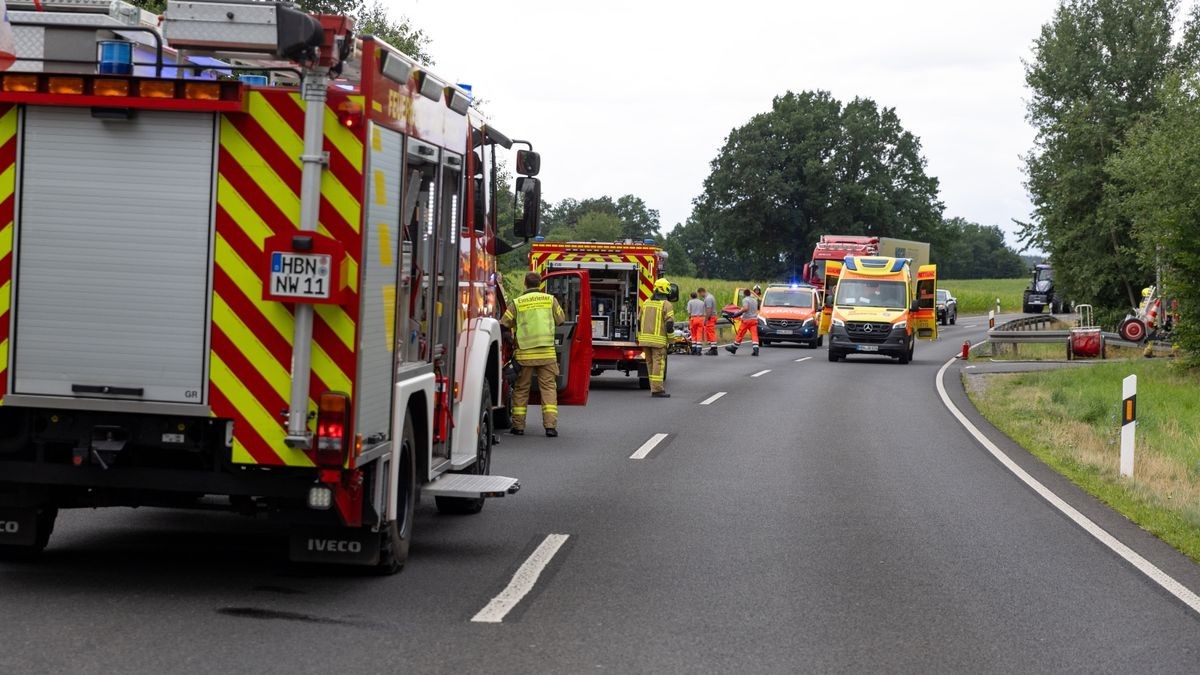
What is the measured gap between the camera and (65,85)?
709 cm

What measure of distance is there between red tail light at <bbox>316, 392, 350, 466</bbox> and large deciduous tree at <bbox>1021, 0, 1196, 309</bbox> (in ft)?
136

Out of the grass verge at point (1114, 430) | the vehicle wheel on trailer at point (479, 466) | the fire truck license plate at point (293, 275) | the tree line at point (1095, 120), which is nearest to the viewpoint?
the fire truck license plate at point (293, 275)

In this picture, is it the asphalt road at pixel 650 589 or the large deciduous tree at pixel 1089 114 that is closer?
the asphalt road at pixel 650 589

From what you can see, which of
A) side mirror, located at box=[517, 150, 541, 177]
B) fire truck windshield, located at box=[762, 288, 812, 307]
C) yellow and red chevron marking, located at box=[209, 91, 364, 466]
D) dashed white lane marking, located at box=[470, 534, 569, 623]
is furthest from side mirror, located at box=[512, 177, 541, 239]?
fire truck windshield, located at box=[762, 288, 812, 307]

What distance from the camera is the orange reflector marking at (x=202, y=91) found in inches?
277

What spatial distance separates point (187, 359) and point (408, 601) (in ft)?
5.32

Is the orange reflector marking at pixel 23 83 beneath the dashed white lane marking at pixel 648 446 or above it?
above

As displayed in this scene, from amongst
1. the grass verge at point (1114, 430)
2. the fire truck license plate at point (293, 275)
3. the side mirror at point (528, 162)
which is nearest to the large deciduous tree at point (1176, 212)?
the grass verge at point (1114, 430)

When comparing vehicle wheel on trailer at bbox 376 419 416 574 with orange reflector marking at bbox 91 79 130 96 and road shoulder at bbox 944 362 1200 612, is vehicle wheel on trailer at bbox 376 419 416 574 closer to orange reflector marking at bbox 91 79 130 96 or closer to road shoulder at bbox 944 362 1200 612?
orange reflector marking at bbox 91 79 130 96

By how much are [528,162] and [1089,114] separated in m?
42.1

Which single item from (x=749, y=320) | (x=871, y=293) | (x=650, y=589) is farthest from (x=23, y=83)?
(x=749, y=320)

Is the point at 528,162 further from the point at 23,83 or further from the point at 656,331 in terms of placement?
the point at 656,331

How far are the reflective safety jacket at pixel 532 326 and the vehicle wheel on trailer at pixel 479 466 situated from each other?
4.61 m

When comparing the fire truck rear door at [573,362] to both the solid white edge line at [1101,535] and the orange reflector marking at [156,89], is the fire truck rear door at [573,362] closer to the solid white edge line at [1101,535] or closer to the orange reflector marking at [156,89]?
the solid white edge line at [1101,535]
